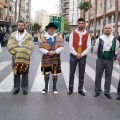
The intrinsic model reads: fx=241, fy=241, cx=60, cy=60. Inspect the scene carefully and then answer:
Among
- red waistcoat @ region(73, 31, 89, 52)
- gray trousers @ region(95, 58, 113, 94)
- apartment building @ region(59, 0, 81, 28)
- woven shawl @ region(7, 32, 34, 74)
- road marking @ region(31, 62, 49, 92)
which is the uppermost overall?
apartment building @ region(59, 0, 81, 28)

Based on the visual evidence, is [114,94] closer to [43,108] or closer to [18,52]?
[43,108]

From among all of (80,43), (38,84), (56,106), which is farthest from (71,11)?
(56,106)

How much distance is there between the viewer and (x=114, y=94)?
6395 millimetres

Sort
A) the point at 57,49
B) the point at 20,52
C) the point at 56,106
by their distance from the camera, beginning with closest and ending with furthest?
1. the point at 56,106
2. the point at 20,52
3. the point at 57,49

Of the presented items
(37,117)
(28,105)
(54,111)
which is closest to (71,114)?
(54,111)

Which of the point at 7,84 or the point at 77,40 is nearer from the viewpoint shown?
the point at 77,40

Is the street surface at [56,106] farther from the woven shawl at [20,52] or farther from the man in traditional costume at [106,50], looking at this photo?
the woven shawl at [20,52]

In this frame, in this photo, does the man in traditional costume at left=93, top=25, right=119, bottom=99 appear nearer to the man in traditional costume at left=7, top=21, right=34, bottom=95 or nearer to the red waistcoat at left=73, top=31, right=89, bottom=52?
the red waistcoat at left=73, top=31, right=89, bottom=52

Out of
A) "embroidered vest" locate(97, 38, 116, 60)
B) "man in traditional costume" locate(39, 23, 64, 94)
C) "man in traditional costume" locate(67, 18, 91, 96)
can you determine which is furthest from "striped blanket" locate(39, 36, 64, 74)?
"embroidered vest" locate(97, 38, 116, 60)

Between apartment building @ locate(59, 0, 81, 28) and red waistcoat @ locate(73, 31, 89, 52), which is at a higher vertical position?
apartment building @ locate(59, 0, 81, 28)

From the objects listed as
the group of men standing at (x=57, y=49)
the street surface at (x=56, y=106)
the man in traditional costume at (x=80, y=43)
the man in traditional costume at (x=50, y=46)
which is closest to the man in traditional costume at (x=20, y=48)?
the group of men standing at (x=57, y=49)

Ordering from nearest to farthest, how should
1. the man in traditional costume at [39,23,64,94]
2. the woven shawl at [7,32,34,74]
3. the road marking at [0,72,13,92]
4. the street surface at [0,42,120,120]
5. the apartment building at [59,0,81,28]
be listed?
the street surface at [0,42,120,120]
the woven shawl at [7,32,34,74]
the man in traditional costume at [39,23,64,94]
the road marking at [0,72,13,92]
the apartment building at [59,0,81,28]

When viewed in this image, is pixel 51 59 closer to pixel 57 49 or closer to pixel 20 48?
pixel 57 49

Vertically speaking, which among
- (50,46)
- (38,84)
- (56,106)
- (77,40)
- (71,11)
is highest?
(71,11)
